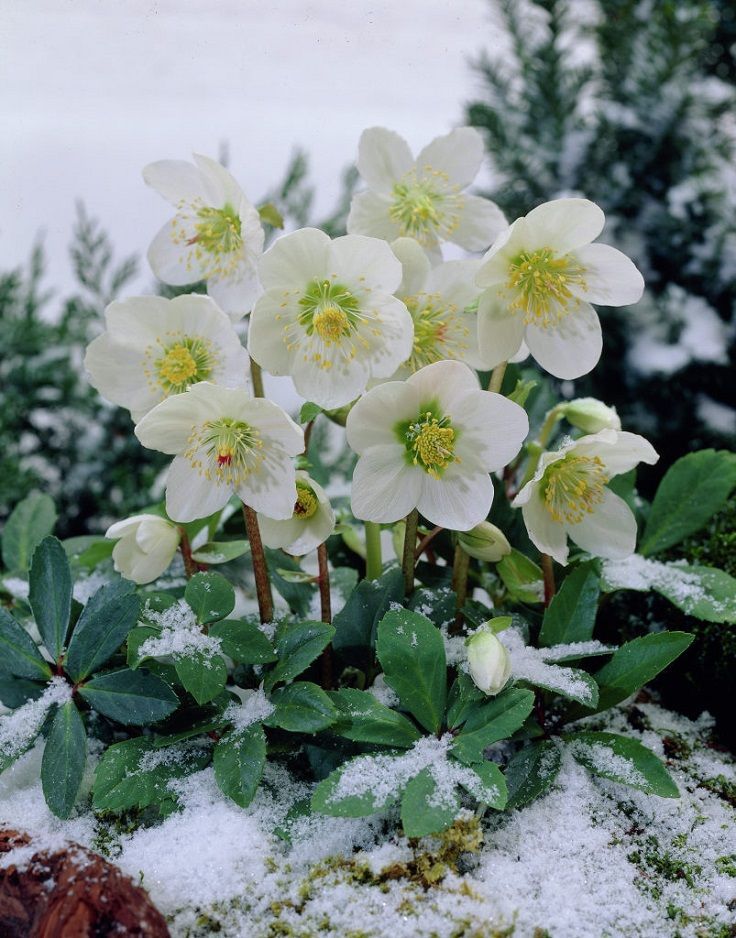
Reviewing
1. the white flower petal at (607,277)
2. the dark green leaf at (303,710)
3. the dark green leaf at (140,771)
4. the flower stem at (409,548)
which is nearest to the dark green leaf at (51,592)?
the dark green leaf at (140,771)

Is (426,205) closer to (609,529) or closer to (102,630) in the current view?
(609,529)

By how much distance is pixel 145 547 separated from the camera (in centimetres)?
88

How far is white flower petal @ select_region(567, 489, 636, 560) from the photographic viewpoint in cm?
91

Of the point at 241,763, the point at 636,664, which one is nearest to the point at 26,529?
the point at 241,763

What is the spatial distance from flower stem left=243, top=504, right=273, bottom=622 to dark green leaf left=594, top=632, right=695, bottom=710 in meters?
0.33

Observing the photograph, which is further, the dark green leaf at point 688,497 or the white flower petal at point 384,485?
the dark green leaf at point 688,497

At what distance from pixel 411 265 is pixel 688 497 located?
1.46 feet

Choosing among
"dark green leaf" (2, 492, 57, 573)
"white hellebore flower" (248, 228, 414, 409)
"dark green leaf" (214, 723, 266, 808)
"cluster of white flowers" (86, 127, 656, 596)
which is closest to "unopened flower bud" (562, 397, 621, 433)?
"cluster of white flowers" (86, 127, 656, 596)

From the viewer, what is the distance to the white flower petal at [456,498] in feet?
2.63

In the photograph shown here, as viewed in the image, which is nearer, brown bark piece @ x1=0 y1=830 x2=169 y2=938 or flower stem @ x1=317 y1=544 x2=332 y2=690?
brown bark piece @ x1=0 y1=830 x2=169 y2=938

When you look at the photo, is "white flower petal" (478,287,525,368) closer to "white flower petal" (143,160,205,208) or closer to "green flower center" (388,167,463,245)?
"green flower center" (388,167,463,245)

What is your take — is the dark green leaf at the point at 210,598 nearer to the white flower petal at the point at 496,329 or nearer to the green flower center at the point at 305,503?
the green flower center at the point at 305,503

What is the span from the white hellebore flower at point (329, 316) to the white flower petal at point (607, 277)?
0.18 m

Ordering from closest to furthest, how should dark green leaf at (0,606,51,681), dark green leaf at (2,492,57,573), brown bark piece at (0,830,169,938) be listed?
brown bark piece at (0,830,169,938) < dark green leaf at (0,606,51,681) < dark green leaf at (2,492,57,573)
